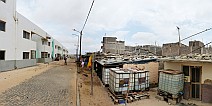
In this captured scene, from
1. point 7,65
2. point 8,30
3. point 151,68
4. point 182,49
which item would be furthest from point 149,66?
point 8,30

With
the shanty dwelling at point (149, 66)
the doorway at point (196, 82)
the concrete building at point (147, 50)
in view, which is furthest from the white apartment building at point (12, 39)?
the doorway at point (196, 82)

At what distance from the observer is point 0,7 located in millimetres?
18453

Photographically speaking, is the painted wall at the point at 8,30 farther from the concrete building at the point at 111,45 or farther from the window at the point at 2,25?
the concrete building at the point at 111,45

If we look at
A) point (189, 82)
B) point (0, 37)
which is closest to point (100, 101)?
point (189, 82)

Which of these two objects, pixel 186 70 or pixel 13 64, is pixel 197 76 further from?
pixel 13 64

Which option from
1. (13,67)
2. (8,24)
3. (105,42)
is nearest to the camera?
(8,24)

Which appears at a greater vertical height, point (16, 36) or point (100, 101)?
point (16, 36)

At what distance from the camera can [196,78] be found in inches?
371

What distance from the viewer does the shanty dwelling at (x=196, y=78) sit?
8719 millimetres

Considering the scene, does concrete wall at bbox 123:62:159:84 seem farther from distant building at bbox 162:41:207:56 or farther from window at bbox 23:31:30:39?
window at bbox 23:31:30:39

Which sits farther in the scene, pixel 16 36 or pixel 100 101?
pixel 16 36

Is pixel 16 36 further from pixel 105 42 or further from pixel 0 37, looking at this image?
pixel 105 42

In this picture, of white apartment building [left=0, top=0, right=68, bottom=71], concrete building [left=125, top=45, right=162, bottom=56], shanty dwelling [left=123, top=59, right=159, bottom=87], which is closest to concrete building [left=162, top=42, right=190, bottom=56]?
shanty dwelling [left=123, top=59, right=159, bottom=87]

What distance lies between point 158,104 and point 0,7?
59.4ft
